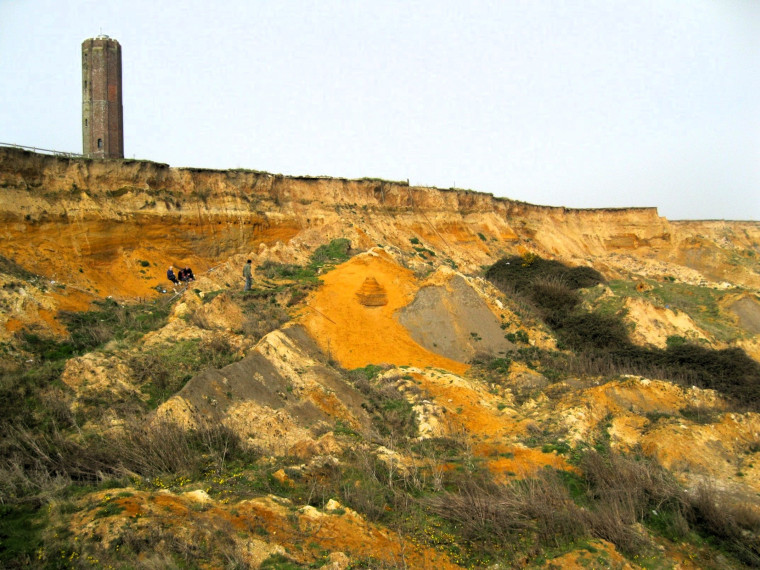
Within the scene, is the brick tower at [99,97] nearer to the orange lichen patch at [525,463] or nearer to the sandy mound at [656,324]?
the sandy mound at [656,324]

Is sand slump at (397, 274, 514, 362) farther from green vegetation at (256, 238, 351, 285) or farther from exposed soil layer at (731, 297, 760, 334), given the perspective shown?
exposed soil layer at (731, 297, 760, 334)

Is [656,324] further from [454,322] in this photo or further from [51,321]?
[51,321]

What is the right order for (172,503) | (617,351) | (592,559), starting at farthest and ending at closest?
A: (617,351), (592,559), (172,503)

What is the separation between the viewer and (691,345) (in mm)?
17828

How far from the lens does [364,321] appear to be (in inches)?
628

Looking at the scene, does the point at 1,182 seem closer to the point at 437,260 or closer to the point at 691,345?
the point at 437,260

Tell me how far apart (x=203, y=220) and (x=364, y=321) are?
35.7 ft

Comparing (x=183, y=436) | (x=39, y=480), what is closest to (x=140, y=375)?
(x=183, y=436)

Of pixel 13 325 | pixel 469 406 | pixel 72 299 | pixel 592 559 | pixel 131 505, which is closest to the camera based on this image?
pixel 131 505

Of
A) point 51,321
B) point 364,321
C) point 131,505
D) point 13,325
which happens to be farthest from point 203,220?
point 131,505

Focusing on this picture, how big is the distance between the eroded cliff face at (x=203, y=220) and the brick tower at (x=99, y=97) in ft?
39.3

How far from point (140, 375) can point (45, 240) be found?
35.4 feet

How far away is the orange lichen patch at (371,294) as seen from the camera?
54.7 feet

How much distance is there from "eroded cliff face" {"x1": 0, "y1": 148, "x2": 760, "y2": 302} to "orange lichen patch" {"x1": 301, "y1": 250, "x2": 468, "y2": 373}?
193 inches
